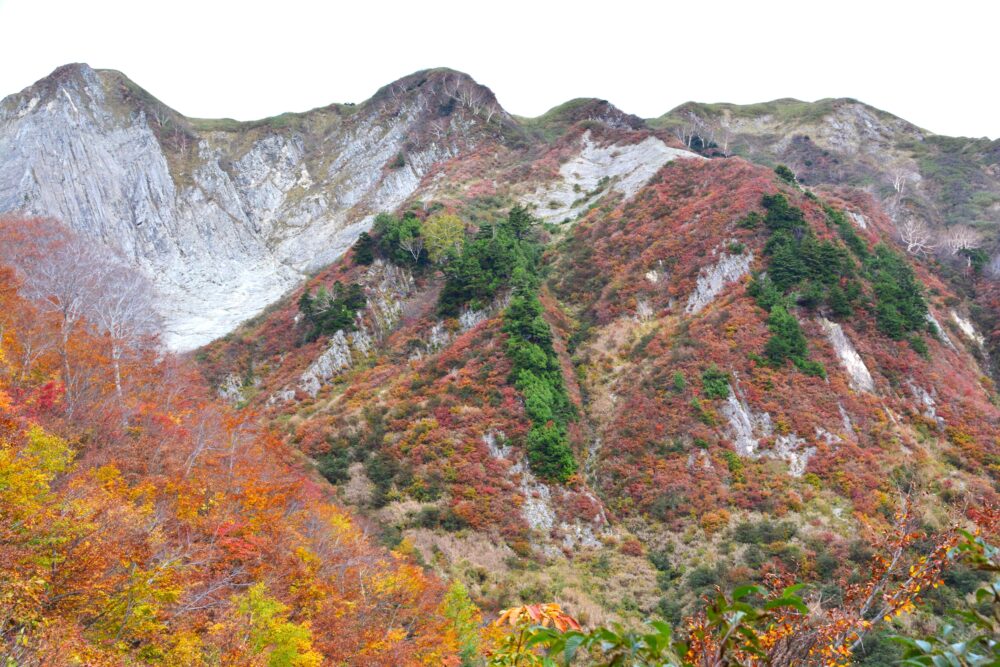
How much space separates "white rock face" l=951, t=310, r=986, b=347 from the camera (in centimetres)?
3812

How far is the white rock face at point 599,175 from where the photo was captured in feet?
182

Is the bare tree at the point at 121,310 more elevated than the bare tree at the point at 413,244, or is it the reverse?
the bare tree at the point at 413,244

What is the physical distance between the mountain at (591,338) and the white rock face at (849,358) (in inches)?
7.3

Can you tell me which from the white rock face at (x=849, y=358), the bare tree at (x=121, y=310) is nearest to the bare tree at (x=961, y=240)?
the white rock face at (x=849, y=358)

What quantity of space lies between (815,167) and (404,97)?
205 ft

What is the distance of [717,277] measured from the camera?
3691 centimetres

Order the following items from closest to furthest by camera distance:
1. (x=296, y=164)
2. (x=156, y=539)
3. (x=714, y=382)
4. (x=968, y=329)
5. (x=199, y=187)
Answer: (x=156, y=539), (x=714, y=382), (x=968, y=329), (x=199, y=187), (x=296, y=164)

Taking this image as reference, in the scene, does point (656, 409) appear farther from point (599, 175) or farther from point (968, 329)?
point (599, 175)

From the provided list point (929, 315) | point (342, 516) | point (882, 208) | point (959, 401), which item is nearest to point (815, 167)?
point (882, 208)

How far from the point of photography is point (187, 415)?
68.6ft

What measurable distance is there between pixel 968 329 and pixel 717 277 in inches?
760

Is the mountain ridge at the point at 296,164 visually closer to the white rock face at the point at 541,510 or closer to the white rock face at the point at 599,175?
the white rock face at the point at 599,175

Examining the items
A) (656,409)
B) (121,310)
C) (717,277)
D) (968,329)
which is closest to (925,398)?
Answer: (717,277)

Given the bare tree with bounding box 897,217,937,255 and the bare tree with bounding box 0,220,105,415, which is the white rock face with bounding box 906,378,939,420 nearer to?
the bare tree with bounding box 897,217,937,255
